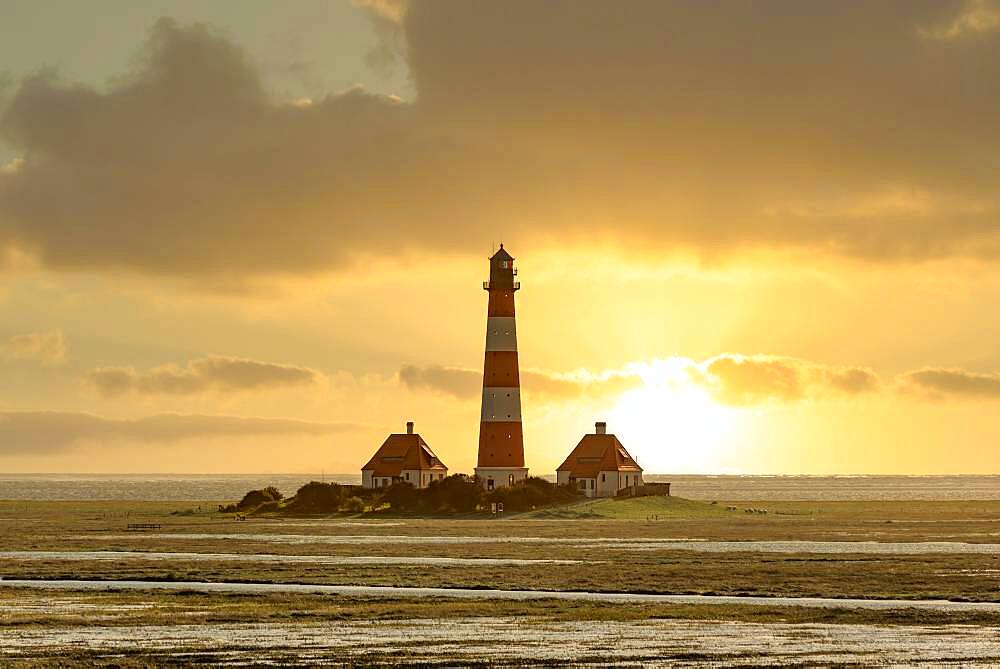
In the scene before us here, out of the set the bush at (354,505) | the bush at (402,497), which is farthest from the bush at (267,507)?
the bush at (402,497)

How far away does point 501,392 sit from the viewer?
10944 cm

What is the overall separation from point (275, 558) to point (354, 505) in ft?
182

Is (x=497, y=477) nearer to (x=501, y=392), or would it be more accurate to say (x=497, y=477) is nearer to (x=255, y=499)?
(x=501, y=392)

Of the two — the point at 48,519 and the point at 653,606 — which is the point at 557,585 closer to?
the point at 653,606

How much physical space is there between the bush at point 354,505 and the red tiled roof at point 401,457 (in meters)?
8.83

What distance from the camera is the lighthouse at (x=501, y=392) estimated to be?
109562 millimetres

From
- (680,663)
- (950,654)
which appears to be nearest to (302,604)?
(680,663)

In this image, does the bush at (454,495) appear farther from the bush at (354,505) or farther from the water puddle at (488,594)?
the water puddle at (488,594)

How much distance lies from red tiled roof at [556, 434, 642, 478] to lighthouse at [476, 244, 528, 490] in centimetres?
762

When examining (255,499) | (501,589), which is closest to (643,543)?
(501,589)

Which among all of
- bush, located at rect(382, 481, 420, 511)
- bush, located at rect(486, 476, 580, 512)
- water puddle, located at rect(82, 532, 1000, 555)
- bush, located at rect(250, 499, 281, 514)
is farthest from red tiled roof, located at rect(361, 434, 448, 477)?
water puddle, located at rect(82, 532, 1000, 555)

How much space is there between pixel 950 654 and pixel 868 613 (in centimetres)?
754

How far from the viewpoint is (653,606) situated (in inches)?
1607

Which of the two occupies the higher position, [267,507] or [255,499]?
[255,499]
